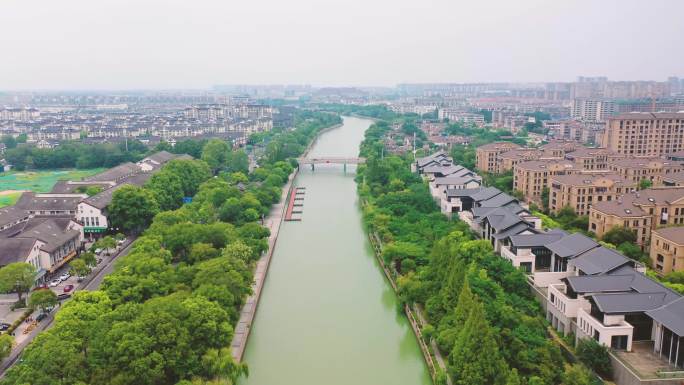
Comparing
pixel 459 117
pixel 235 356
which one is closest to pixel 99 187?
pixel 235 356

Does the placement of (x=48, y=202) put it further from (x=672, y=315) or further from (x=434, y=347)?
(x=672, y=315)

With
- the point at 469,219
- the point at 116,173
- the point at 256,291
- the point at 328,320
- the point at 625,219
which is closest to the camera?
the point at 328,320

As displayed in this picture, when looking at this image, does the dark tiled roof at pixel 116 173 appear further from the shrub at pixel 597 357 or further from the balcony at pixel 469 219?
the shrub at pixel 597 357

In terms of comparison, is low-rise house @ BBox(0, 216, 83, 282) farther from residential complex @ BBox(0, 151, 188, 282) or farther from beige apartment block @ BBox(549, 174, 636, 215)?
beige apartment block @ BBox(549, 174, 636, 215)

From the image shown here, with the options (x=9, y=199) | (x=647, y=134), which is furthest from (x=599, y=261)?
(x=9, y=199)

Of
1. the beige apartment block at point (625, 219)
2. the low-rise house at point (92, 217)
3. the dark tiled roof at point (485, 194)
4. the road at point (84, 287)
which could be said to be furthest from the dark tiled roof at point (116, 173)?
the beige apartment block at point (625, 219)
